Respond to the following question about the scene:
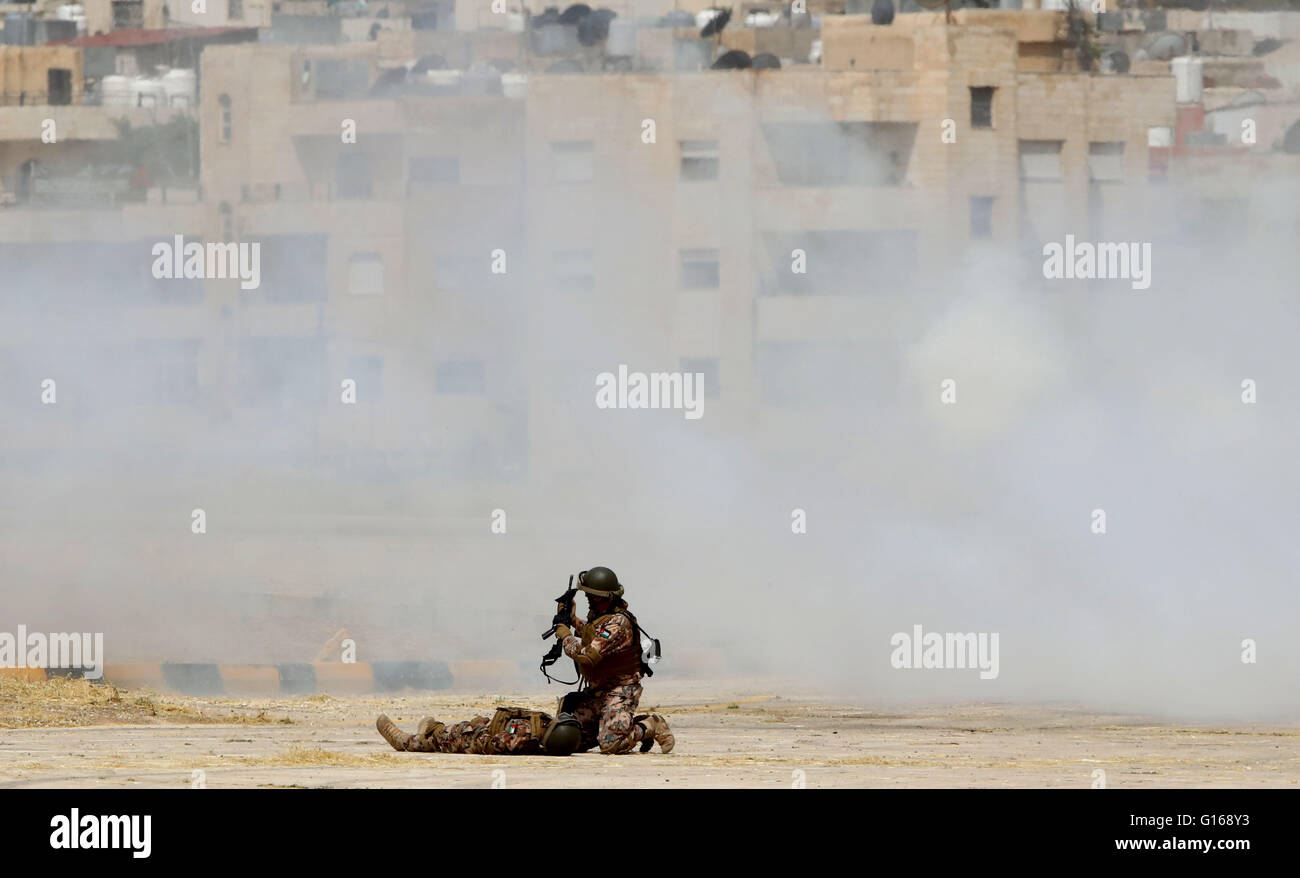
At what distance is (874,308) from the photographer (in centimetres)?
4503

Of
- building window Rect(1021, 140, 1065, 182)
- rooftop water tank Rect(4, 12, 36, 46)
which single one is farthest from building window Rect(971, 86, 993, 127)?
rooftop water tank Rect(4, 12, 36, 46)

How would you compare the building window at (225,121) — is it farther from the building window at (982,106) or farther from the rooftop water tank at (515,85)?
the building window at (982,106)

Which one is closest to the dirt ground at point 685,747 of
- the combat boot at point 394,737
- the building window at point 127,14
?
the combat boot at point 394,737

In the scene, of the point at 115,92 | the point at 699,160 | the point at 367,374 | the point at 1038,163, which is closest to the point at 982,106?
the point at 1038,163

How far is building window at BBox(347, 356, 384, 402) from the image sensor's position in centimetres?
4553

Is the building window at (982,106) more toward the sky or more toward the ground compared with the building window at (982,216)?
more toward the sky

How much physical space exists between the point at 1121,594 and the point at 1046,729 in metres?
5.61

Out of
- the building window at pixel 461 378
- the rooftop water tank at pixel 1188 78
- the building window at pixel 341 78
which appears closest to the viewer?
the building window at pixel 461 378

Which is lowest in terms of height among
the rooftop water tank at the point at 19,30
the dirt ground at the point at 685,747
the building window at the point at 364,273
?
the dirt ground at the point at 685,747

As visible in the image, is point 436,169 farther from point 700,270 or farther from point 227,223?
point 700,270

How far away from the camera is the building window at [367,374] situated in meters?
45.5

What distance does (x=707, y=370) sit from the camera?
45469mm

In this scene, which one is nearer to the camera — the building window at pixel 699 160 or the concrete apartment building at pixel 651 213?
the concrete apartment building at pixel 651 213

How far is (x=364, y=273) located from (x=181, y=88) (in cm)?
1311
